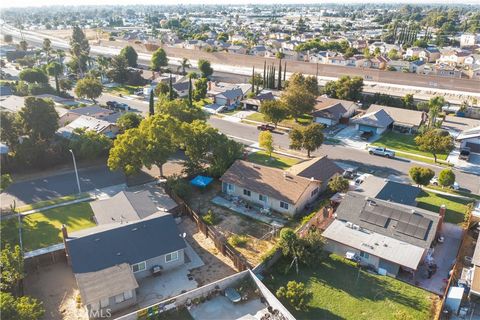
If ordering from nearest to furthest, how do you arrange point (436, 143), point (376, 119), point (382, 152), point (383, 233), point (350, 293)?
1. point (350, 293)
2. point (383, 233)
3. point (436, 143)
4. point (382, 152)
5. point (376, 119)

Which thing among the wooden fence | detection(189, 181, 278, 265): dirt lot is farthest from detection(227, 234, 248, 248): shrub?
the wooden fence

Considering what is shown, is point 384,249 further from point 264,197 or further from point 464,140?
point 464,140

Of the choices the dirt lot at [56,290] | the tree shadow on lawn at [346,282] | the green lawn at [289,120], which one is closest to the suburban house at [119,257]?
the dirt lot at [56,290]

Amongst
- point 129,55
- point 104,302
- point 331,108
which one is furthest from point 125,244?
point 129,55

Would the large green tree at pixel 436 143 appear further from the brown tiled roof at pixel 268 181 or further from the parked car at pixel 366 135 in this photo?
the brown tiled roof at pixel 268 181

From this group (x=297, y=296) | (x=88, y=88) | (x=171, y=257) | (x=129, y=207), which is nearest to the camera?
(x=297, y=296)

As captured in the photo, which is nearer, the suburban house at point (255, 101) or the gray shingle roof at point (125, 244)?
the gray shingle roof at point (125, 244)

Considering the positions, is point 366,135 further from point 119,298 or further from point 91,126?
point 119,298

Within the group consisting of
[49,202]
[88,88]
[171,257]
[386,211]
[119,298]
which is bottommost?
[49,202]
